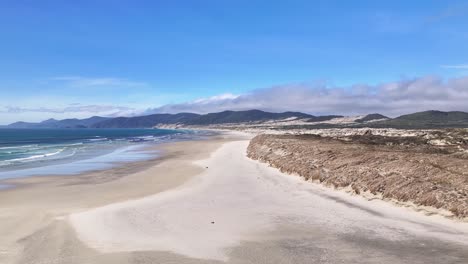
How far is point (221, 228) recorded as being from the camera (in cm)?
1103

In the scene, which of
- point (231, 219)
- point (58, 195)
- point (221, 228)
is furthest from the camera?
point (58, 195)

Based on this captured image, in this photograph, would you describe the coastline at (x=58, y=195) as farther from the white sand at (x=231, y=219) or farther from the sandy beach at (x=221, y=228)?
the white sand at (x=231, y=219)

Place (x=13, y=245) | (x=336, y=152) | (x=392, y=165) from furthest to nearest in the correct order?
(x=336, y=152)
(x=392, y=165)
(x=13, y=245)

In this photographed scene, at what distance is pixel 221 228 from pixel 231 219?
3.83ft

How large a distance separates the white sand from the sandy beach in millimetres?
29

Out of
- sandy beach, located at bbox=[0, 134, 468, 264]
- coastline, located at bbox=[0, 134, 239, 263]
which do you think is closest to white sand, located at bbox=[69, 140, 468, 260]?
sandy beach, located at bbox=[0, 134, 468, 264]

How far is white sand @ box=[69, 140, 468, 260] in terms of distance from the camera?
379 inches

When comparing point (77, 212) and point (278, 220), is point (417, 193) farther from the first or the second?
point (77, 212)

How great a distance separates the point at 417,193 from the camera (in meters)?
12.8

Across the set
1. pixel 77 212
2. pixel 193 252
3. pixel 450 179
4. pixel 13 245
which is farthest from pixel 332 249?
pixel 77 212

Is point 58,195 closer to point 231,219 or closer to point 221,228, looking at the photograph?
point 231,219

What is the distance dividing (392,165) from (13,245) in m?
13.4

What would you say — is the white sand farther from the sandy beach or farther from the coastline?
the coastline

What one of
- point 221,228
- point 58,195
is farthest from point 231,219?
point 58,195
